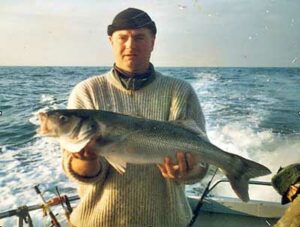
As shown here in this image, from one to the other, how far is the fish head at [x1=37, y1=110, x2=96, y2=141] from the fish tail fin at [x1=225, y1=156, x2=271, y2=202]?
4.58 ft

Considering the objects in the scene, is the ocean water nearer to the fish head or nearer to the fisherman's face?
the fish head

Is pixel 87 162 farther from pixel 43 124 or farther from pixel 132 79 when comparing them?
pixel 132 79

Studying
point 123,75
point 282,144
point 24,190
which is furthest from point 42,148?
point 123,75

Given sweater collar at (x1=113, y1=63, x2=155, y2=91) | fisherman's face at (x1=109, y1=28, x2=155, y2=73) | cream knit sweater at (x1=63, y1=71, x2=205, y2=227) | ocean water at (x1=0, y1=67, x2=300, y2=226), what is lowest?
ocean water at (x1=0, y1=67, x2=300, y2=226)

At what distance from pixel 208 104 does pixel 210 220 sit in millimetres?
18911

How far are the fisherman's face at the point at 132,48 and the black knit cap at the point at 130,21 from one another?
36 millimetres

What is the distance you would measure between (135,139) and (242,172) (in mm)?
1083

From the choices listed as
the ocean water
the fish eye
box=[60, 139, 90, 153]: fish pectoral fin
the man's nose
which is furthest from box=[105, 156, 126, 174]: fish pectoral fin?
the ocean water

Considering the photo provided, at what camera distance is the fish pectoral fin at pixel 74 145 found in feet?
11.2

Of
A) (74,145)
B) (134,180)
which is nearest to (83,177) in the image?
(74,145)

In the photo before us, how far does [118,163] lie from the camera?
348cm

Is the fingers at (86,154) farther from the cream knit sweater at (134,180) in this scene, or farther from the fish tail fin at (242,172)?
the fish tail fin at (242,172)

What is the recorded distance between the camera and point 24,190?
36.1 feet

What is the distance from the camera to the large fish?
354 cm
